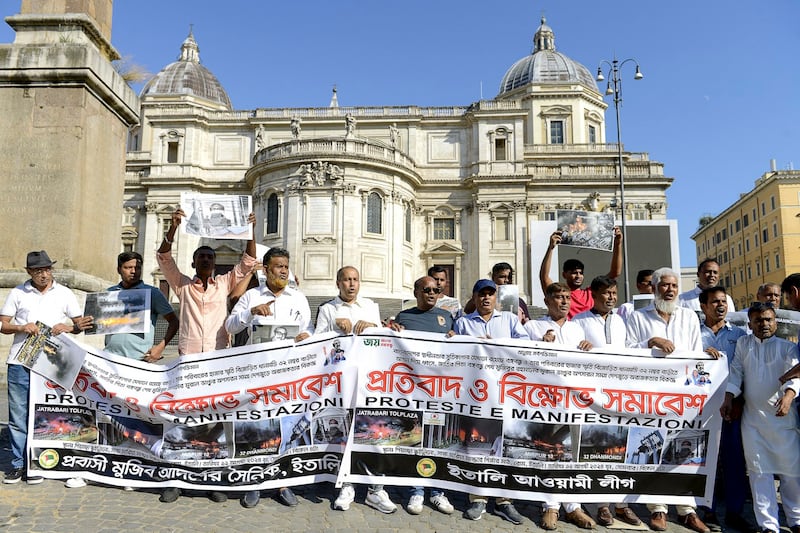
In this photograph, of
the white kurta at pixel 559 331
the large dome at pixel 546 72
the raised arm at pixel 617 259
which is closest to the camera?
the white kurta at pixel 559 331

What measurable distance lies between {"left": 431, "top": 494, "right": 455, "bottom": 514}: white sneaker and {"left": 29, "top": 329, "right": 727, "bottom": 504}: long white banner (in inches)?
6.5

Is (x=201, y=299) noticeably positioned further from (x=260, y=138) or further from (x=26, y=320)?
(x=260, y=138)

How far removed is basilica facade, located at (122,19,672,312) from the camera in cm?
3444

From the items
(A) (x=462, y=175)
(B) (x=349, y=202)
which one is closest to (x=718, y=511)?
(B) (x=349, y=202)

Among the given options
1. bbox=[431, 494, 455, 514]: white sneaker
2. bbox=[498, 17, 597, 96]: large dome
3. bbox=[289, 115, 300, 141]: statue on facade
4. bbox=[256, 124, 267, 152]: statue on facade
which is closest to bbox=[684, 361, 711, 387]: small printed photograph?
bbox=[431, 494, 455, 514]: white sneaker

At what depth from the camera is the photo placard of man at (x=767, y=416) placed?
4.32 metres

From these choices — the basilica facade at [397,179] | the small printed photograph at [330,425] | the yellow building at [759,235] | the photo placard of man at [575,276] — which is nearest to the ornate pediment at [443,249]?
the basilica facade at [397,179]

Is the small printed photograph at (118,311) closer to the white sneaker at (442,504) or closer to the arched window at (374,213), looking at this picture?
the white sneaker at (442,504)

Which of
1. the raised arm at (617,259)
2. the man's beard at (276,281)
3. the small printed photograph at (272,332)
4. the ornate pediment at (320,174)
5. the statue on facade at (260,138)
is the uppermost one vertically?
the statue on facade at (260,138)

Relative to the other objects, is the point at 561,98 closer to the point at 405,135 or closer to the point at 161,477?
the point at 405,135

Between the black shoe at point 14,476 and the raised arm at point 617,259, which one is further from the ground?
the raised arm at point 617,259

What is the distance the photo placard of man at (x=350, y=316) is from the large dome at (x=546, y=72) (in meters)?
46.2

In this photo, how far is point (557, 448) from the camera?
4.64m

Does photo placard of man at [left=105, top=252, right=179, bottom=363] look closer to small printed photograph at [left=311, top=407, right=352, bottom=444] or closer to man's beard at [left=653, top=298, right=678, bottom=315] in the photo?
small printed photograph at [left=311, top=407, right=352, bottom=444]
